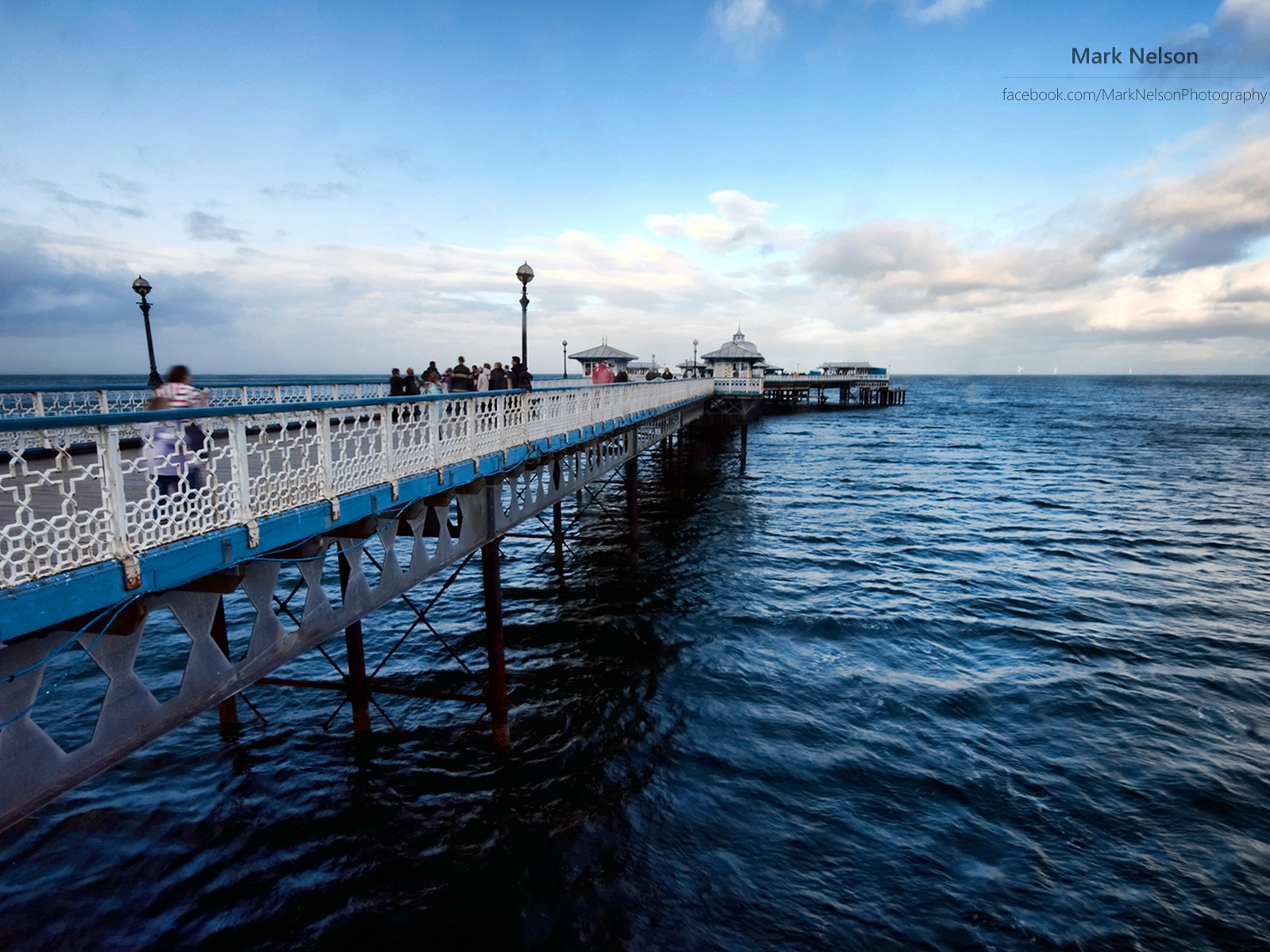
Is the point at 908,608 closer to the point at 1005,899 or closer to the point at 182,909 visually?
the point at 1005,899

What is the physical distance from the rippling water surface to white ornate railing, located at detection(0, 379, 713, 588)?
480 centimetres

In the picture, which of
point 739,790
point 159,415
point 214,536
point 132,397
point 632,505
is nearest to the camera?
point 159,415

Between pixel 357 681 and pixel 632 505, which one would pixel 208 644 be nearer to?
pixel 357 681

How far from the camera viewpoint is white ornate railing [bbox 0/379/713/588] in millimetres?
4082

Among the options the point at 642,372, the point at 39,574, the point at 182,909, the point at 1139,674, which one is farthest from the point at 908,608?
the point at 642,372

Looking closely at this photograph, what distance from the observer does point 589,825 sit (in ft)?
29.1

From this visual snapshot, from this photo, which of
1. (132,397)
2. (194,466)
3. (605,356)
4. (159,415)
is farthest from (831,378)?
(159,415)

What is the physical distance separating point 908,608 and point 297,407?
15372 millimetres

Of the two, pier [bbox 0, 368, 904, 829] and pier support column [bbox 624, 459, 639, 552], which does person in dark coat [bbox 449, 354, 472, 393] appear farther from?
pier support column [bbox 624, 459, 639, 552]

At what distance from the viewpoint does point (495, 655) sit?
Result: 34.3ft

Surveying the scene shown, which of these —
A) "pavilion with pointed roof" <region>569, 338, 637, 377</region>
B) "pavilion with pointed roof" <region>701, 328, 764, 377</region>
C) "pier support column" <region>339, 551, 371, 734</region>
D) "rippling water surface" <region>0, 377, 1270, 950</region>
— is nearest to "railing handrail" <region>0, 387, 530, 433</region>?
"pier support column" <region>339, 551, 371, 734</region>

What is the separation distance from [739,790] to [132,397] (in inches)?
559

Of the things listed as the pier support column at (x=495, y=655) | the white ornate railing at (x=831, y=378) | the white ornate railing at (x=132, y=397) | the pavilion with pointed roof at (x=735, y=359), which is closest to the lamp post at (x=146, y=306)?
the white ornate railing at (x=132, y=397)

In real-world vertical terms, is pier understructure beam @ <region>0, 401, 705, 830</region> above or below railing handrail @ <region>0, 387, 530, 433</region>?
below
